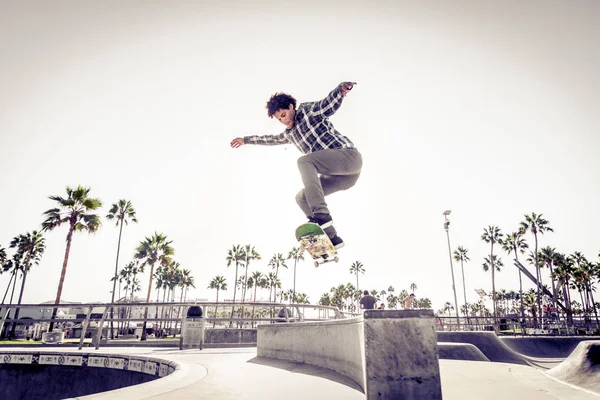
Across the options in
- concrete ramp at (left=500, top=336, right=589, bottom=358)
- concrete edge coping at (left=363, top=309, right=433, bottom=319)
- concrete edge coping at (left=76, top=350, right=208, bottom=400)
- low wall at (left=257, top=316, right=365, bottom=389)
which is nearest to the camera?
concrete edge coping at (left=76, top=350, right=208, bottom=400)

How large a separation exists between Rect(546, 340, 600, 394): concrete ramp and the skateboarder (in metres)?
4.03

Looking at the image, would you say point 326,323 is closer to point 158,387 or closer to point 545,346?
point 158,387

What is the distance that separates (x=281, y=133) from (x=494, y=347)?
37.9 ft

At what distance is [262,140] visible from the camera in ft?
18.0

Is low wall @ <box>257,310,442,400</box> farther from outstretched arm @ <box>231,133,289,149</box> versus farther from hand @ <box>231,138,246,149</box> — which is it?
hand @ <box>231,138,246,149</box>

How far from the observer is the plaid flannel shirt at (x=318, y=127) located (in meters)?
4.61

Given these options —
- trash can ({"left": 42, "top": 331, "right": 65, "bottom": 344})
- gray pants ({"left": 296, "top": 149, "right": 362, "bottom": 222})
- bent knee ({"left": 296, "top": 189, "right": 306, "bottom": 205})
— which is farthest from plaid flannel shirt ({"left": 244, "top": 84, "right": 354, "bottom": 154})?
trash can ({"left": 42, "top": 331, "right": 65, "bottom": 344})

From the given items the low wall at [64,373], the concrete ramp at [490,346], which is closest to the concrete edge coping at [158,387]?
the low wall at [64,373]

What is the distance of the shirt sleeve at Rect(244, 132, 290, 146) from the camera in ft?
17.4

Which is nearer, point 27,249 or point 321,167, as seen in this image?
point 321,167

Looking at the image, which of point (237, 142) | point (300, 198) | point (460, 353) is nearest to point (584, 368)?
point (460, 353)

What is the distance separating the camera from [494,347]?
12008 millimetres

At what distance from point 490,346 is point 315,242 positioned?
10.7 metres

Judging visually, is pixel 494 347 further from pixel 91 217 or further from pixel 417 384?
pixel 91 217
